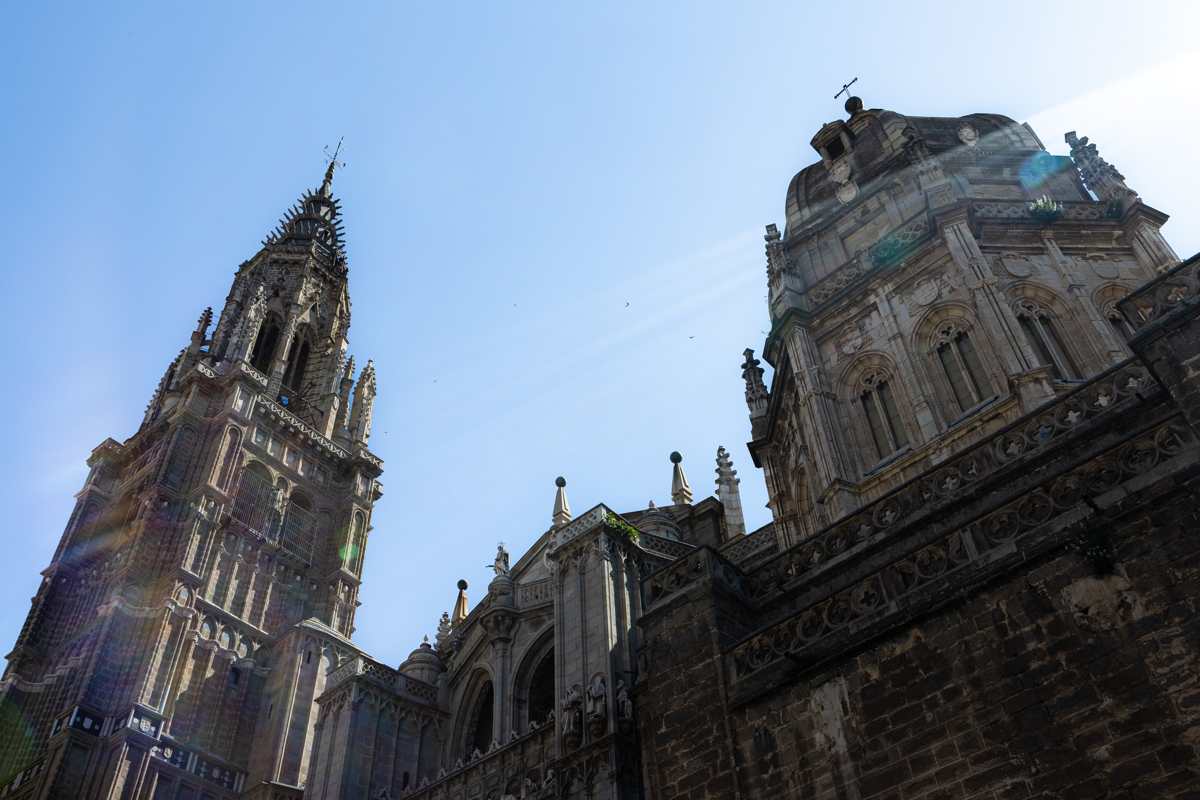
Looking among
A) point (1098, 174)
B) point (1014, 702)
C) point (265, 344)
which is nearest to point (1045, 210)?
point (1098, 174)

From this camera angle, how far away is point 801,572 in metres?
14.4

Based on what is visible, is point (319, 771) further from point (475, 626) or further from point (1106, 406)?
point (1106, 406)

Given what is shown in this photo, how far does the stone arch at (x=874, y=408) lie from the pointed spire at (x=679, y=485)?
12.6m

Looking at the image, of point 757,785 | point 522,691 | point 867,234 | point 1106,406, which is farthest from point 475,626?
point 1106,406

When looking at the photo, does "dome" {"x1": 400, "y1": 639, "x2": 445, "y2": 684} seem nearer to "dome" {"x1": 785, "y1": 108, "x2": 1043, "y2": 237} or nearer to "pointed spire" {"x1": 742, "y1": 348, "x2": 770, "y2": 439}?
"pointed spire" {"x1": 742, "y1": 348, "x2": 770, "y2": 439}

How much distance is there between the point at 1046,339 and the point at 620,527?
9.66 m

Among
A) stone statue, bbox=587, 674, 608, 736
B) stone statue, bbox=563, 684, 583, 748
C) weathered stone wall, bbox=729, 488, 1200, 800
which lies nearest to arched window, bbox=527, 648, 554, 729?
stone statue, bbox=563, 684, 583, 748

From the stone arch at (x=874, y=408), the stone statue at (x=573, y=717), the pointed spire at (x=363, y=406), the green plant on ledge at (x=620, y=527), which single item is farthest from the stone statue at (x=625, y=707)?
the pointed spire at (x=363, y=406)

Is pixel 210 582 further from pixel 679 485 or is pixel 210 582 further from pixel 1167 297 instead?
pixel 1167 297

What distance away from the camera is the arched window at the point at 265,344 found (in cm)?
4731

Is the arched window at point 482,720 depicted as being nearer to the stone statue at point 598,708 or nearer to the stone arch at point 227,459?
the stone statue at point 598,708

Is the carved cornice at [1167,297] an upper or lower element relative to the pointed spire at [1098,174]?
lower

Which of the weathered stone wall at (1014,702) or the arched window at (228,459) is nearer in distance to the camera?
the weathered stone wall at (1014,702)

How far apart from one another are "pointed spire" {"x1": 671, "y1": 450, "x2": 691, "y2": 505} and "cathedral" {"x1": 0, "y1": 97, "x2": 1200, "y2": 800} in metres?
0.14
